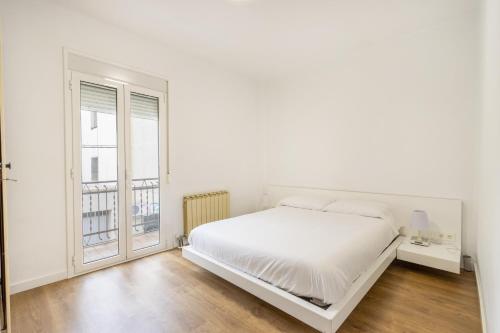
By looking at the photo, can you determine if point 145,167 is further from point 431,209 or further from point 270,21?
point 431,209

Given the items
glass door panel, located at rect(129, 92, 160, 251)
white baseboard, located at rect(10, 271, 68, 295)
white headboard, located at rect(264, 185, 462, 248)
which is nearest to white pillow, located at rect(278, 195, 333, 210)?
white headboard, located at rect(264, 185, 462, 248)

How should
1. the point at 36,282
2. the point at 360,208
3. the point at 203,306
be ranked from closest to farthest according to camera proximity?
the point at 203,306 < the point at 36,282 < the point at 360,208

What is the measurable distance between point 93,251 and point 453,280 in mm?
3933

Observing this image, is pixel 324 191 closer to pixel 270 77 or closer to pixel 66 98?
pixel 270 77

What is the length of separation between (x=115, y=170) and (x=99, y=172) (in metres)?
0.17

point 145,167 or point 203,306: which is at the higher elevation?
point 145,167

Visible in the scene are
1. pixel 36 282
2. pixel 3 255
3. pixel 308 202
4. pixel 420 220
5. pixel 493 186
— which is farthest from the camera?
pixel 308 202

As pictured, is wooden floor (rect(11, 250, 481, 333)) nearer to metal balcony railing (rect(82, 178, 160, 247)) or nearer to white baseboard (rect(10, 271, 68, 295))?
white baseboard (rect(10, 271, 68, 295))

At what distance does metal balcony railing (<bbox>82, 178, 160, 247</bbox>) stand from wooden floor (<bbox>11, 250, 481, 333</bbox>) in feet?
1.55

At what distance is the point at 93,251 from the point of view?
2.88 metres

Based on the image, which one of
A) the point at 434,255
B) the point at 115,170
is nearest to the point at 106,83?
the point at 115,170

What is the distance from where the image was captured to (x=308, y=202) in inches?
141

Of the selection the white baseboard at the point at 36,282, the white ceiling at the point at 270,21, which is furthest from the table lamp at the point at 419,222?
the white baseboard at the point at 36,282

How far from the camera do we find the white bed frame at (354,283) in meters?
1.65
